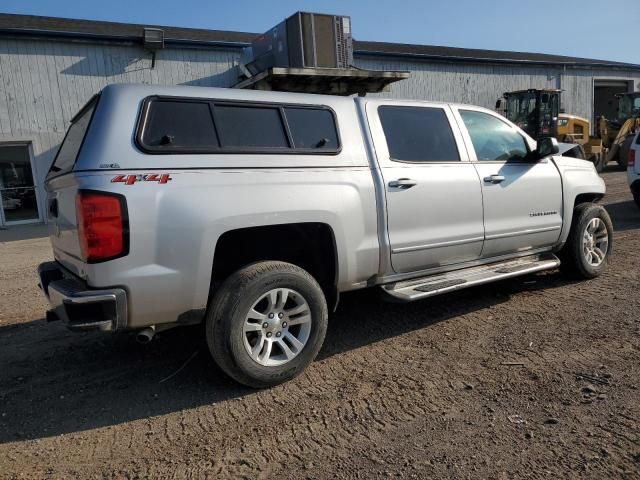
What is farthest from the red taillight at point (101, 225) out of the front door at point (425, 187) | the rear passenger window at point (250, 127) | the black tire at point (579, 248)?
the black tire at point (579, 248)

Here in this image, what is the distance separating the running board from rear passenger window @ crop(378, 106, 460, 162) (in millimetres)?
1041

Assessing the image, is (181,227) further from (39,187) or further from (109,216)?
(39,187)

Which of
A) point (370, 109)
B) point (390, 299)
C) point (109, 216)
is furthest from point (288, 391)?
point (370, 109)

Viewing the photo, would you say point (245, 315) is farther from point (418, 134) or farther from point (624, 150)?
point (624, 150)

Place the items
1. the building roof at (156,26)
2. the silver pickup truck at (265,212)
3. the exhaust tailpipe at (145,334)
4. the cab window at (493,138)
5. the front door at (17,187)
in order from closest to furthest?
1. the silver pickup truck at (265,212)
2. the exhaust tailpipe at (145,334)
3. the cab window at (493,138)
4. the building roof at (156,26)
5. the front door at (17,187)

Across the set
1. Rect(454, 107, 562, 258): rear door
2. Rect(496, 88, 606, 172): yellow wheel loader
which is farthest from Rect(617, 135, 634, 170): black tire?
Rect(454, 107, 562, 258): rear door

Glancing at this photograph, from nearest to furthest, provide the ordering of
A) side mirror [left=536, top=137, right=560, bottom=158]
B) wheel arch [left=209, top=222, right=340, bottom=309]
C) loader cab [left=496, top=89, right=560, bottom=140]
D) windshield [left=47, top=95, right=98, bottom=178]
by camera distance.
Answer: windshield [left=47, top=95, right=98, bottom=178]
wheel arch [left=209, top=222, right=340, bottom=309]
side mirror [left=536, top=137, right=560, bottom=158]
loader cab [left=496, top=89, right=560, bottom=140]

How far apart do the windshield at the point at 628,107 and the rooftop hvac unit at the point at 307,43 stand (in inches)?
558

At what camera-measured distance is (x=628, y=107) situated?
21750mm

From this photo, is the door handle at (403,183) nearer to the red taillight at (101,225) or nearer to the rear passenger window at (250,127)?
the rear passenger window at (250,127)

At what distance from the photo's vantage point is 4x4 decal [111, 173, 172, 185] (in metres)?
2.97

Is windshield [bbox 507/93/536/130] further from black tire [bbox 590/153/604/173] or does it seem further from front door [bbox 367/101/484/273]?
front door [bbox 367/101/484/273]

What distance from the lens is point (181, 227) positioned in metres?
3.10

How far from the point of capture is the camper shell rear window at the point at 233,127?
10.5ft
